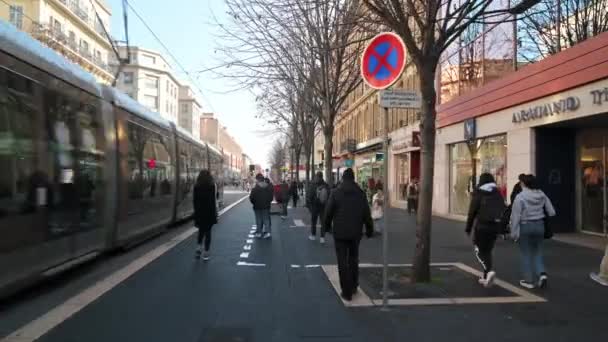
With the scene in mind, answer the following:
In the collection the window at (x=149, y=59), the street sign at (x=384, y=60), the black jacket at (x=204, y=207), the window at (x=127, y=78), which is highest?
the window at (x=149, y=59)

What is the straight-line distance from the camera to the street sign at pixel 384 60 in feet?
22.2

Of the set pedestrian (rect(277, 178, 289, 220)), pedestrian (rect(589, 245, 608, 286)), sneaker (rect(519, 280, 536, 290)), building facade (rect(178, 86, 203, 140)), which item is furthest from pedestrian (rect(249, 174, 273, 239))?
building facade (rect(178, 86, 203, 140))

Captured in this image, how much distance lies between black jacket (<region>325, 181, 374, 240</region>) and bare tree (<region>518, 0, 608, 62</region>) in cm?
971

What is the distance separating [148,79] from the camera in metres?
98.9

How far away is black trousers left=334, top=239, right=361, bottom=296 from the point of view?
23.4 feet

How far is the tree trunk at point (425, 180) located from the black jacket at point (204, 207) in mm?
4352

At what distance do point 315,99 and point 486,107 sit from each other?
852 centimetres

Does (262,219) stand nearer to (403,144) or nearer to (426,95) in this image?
(426,95)

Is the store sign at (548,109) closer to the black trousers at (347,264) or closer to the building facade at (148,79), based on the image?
the black trousers at (347,264)

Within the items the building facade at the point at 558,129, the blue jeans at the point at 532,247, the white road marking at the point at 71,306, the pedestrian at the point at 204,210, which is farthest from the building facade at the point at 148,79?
the blue jeans at the point at 532,247

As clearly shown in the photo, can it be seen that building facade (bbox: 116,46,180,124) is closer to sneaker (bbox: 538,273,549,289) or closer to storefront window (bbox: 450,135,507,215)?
storefront window (bbox: 450,135,507,215)

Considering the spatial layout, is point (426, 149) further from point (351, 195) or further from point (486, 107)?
point (486, 107)

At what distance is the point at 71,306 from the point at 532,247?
6092 mm

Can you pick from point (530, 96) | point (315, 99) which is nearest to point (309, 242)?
point (530, 96)
